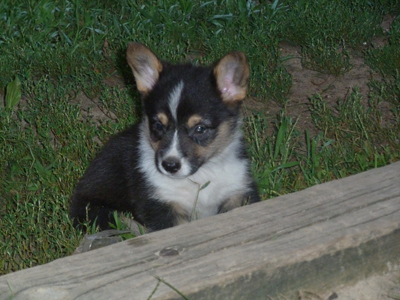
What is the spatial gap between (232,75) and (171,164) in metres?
0.74

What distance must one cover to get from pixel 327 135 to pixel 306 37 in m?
1.71

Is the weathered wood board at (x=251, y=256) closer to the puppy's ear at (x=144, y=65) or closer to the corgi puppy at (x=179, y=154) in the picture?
the corgi puppy at (x=179, y=154)

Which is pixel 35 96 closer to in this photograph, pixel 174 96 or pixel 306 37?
pixel 174 96

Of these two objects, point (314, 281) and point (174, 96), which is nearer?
point (314, 281)

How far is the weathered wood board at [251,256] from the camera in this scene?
2775 mm

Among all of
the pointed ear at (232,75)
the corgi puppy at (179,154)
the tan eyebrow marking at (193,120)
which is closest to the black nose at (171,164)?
the corgi puppy at (179,154)

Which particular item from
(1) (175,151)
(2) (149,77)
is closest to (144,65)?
(2) (149,77)

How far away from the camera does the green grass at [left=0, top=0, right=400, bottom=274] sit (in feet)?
16.8

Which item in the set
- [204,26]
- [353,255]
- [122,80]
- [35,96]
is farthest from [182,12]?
[353,255]

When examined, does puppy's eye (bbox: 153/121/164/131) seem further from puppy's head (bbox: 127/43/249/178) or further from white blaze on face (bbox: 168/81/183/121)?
white blaze on face (bbox: 168/81/183/121)

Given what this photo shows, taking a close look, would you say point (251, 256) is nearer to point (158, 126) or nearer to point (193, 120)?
point (193, 120)

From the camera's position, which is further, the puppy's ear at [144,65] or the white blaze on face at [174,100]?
the puppy's ear at [144,65]

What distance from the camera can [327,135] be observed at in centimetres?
587

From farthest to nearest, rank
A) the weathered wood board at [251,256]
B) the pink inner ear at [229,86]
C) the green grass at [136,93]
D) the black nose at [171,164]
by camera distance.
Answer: the green grass at [136,93], the pink inner ear at [229,86], the black nose at [171,164], the weathered wood board at [251,256]
